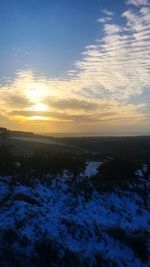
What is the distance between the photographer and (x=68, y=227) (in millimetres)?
15781

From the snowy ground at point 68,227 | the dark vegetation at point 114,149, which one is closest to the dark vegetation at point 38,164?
the snowy ground at point 68,227

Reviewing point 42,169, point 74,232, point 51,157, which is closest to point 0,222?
point 74,232

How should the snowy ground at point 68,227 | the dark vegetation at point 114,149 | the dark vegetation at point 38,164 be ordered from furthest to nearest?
the dark vegetation at point 114,149 → the dark vegetation at point 38,164 → the snowy ground at point 68,227

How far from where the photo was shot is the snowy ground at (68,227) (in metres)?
14.0

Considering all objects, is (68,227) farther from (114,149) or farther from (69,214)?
(114,149)

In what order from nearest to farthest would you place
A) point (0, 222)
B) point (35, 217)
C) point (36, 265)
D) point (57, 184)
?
point (36, 265) → point (0, 222) → point (35, 217) → point (57, 184)

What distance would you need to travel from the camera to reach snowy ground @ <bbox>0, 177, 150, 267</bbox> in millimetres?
13952

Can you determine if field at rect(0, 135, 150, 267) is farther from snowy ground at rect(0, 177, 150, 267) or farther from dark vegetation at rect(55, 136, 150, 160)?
dark vegetation at rect(55, 136, 150, 160)

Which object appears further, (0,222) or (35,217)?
(35,217)

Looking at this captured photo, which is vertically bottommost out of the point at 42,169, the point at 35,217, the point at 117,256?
the point at 117,256

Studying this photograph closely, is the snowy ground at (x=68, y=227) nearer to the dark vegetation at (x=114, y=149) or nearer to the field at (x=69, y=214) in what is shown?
the field at (x=69, y=214)

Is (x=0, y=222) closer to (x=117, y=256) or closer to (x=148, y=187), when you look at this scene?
(x=117, y=256)

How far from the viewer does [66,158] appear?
24.5 meters

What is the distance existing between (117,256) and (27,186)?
6.51 m
